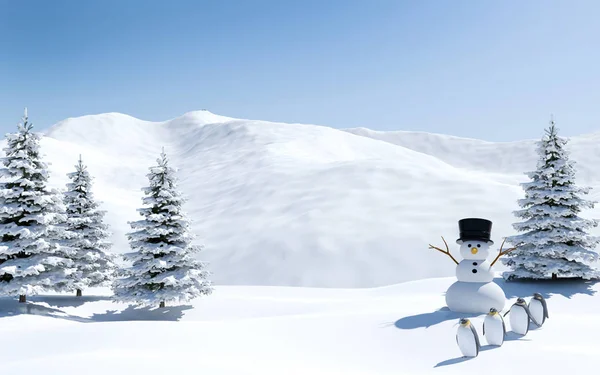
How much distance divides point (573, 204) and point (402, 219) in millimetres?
12038

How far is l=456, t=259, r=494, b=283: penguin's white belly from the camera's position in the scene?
10312mm

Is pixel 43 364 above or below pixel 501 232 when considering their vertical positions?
below

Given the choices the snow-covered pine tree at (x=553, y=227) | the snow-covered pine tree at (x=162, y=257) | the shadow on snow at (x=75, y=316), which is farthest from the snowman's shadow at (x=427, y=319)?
the shadow on snow at (x=75, y=316)

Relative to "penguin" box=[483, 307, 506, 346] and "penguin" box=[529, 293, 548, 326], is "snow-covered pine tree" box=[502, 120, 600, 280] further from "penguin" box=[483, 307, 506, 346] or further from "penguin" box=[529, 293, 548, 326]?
"penguin" box=[483, 307, 506, 346]

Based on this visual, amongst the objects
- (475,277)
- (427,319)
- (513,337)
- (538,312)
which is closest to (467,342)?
(513,337)

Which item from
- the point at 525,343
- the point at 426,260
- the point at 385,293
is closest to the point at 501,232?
the point at 426,260

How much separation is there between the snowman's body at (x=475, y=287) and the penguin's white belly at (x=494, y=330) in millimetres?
1788

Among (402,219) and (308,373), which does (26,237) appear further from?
(402,219)

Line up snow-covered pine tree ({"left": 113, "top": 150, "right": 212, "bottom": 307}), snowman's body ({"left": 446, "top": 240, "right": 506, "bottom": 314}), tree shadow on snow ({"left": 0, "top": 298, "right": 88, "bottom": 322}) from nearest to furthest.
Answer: snowman's body ({"left": 446, "top": 240, "right": 506, "bottom": 314}) → tree shadow on snow ({"left": 0, "top": 298, "right": 88, "bottom": 322}) → snow-covered pine tree ({"left": 113, "top": 150, "right": 212, "bottom": 307})

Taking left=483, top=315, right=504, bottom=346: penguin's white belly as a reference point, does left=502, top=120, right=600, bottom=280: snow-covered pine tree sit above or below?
above

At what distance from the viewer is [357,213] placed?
2756 centimetres

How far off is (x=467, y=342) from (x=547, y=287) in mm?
7490

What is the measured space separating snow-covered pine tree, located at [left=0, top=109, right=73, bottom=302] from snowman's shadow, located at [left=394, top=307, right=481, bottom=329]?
10575 mm

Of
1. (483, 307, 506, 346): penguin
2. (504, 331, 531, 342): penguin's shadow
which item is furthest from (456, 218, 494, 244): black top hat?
(483, 307, 506, 346): penguin
